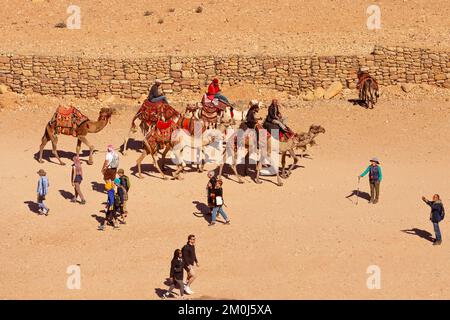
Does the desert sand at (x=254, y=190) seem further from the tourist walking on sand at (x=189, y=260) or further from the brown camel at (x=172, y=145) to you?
the brown camel at (x=172, y=145)

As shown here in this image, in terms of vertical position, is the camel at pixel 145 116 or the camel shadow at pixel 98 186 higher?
the camel at pixel 145 116

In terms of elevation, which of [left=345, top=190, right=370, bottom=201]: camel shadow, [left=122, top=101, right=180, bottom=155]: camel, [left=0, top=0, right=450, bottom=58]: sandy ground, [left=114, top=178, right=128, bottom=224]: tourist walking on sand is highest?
[left=0, top=0, right=450, bottom=58]: sandy ground

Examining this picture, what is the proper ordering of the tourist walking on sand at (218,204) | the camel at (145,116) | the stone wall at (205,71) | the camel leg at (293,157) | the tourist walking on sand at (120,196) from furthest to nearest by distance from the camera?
the stone wall at (205,71)
the camel at (145,116)
the camel leg at (293,157)
the tourist walking on sand at (218,204)
the tourist walking on sand at (120,196)

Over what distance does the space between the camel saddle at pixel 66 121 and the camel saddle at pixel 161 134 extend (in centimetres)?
237

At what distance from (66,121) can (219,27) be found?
1222cm

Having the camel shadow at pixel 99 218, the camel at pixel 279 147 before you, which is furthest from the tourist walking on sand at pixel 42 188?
the camel at pixel 279 147

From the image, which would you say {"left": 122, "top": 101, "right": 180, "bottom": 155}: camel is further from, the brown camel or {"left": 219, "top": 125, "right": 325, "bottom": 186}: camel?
{"left": 219, "top": 125, "right": 325, "bottom": 186}: camel

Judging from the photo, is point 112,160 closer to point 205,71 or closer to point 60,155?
point 60,155

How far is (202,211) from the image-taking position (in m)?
26.3

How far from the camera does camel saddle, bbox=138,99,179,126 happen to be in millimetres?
30513

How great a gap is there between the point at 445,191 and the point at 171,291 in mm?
9555

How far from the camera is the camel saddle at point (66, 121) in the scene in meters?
29.9

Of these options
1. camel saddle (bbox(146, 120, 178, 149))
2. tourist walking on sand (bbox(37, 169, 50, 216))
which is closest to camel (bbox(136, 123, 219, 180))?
camel saddle (bbox(146, 120, 178, 149))

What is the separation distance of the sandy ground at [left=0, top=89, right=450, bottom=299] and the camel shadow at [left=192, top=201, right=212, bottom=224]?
0.08 metres
